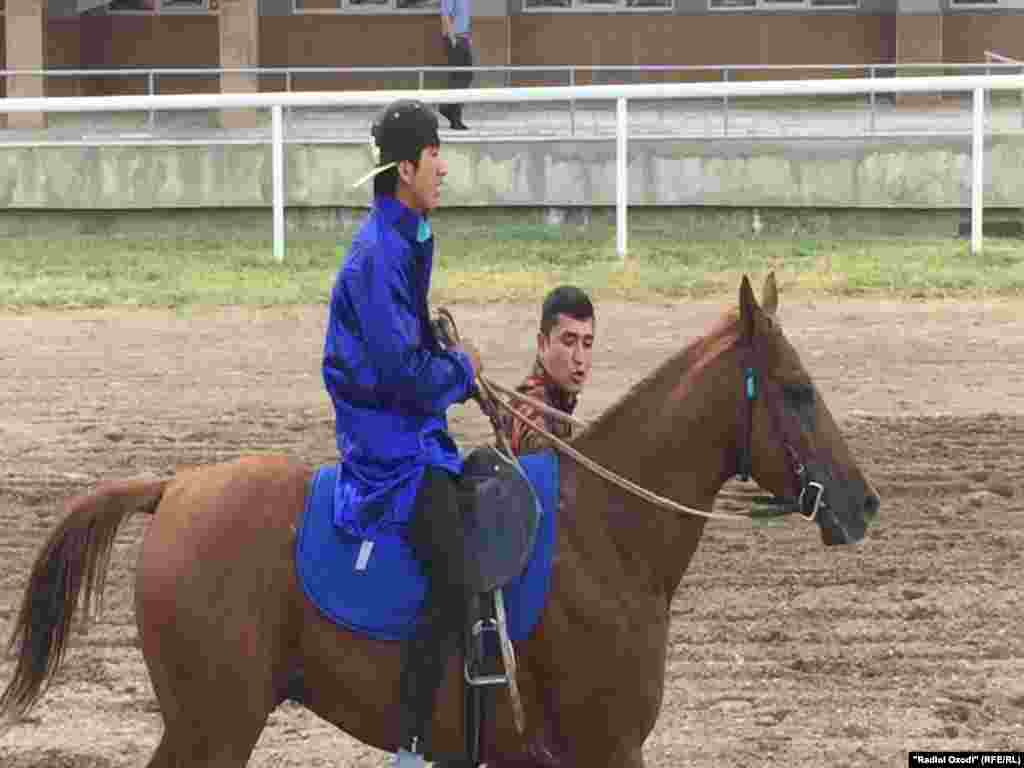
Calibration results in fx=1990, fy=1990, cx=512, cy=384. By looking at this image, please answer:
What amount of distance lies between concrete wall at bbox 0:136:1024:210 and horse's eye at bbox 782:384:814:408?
12.0 m

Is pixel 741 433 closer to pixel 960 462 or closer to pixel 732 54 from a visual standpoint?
pixel 960 462

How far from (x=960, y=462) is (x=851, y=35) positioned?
1698 centimetres

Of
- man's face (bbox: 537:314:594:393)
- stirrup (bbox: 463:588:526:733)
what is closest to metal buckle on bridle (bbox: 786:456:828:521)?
stirrup (bbox: 463:588:526:733)

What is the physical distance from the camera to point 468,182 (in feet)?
57.5

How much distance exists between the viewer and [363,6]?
2627 centimetres

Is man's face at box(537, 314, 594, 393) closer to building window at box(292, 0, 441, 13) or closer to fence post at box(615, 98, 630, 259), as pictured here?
fence post at box(615, 98, 630, 259)

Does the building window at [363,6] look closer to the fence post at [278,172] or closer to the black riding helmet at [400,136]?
the fence post at [278,172]

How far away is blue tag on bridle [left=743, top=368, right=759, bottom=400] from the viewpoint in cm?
504

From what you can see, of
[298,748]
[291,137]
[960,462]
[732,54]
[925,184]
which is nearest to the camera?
[298,748]

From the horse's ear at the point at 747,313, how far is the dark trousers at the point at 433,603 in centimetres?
84

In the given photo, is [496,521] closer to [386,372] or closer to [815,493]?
[386,372]

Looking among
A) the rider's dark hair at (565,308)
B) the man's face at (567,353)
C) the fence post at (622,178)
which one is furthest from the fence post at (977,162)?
the man's face at (567,353)

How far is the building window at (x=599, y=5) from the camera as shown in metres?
25.9

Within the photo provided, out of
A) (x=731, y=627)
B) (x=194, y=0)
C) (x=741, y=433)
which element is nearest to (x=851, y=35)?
(x=194, y=0)
